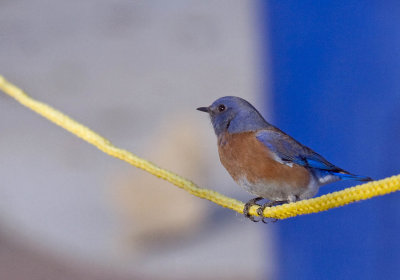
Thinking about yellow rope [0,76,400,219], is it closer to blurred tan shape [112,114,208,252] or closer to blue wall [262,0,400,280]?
blue wall [262,0,400,280]

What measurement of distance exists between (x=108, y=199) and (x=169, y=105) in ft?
3.04

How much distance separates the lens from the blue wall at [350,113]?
2.52m

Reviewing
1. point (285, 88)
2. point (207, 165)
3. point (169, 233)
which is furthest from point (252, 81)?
point (285, 88)

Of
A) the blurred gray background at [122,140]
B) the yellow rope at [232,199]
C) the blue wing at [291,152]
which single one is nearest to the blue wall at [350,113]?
the blue wing at [291,152]

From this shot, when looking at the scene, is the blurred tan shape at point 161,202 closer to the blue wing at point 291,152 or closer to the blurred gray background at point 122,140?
the blurred gray background at point 122,140

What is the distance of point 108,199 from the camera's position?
16.2 feet

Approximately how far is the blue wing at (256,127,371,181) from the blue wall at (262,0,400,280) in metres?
0.67

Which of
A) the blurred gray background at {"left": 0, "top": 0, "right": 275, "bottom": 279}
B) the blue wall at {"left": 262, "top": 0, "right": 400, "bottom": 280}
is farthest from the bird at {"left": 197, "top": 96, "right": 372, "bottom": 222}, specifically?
the blurred gray background at {"left": 0, "top": 0, "right": 275, "bottom": 279}

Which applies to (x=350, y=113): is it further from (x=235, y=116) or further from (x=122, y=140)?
(x=122, y=140)

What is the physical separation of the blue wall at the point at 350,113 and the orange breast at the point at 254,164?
0.75 metres

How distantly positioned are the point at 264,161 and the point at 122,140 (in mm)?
3594

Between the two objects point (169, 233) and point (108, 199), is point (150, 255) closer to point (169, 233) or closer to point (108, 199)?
point (169, 233)

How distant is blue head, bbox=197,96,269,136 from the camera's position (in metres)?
1.83

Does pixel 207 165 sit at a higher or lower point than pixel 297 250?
higher
